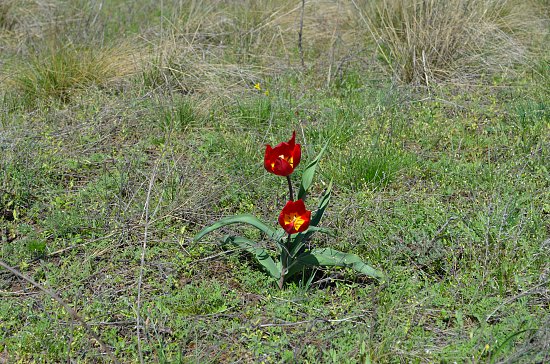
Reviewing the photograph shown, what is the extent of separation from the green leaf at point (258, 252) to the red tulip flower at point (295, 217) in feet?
1.26

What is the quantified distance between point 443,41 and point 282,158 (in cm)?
271

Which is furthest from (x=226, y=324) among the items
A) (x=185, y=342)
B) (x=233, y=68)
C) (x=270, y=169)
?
(x=233, y=68)

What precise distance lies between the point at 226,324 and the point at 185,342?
0.21 meters

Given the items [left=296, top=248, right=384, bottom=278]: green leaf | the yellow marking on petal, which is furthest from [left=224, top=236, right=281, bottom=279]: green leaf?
the yellow marking on petal

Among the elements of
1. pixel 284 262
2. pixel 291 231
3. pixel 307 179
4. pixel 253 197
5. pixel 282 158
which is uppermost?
pixel 282 158

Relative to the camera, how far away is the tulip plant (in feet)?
9.20

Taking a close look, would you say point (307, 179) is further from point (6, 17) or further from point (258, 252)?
point (6, 17)

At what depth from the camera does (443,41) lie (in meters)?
5.09

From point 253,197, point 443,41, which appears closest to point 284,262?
point 253,197

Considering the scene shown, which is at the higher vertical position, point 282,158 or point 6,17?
point 282,158

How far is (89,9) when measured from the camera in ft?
20.5

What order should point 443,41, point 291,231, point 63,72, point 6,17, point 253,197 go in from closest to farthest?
point 291,231, point 253,197, point 63,72, point 443,41, point 6,17

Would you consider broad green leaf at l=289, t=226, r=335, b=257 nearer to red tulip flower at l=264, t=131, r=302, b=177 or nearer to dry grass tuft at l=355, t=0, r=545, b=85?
red tulip flower at l=264, t=131, r=302, b=177

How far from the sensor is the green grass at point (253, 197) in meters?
2.81
